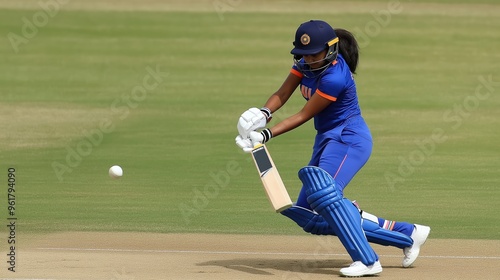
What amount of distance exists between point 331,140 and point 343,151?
0.49 feet

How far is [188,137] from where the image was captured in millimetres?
17516

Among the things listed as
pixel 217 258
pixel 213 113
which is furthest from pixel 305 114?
pixel 213 113

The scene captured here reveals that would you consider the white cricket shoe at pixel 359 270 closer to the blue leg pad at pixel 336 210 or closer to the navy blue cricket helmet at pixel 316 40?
the blue leg pad at pixel 336 210

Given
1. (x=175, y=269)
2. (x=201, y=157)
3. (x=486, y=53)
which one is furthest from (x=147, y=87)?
(x=175, y=269)

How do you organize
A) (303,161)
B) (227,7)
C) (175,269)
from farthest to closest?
(227,7) → (303,161) → (175,269)

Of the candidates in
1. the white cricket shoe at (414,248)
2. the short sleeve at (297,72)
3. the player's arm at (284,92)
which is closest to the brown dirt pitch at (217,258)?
the white cricket shoe at (414,248)

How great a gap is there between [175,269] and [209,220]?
110 inches

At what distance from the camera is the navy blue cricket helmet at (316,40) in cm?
764

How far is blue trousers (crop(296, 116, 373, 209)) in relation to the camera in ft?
25.4

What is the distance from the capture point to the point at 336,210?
24.6ft

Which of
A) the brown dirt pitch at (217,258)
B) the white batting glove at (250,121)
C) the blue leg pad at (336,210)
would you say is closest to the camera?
the blue leg pad at (336,210)

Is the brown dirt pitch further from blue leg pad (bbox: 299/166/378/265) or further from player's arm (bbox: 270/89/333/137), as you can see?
player's arm (bbox: 270/89/333/137)

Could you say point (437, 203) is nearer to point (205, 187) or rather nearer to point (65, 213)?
point (205, 187)

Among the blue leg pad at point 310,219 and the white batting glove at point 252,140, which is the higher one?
the white batting glove at point 252,140
